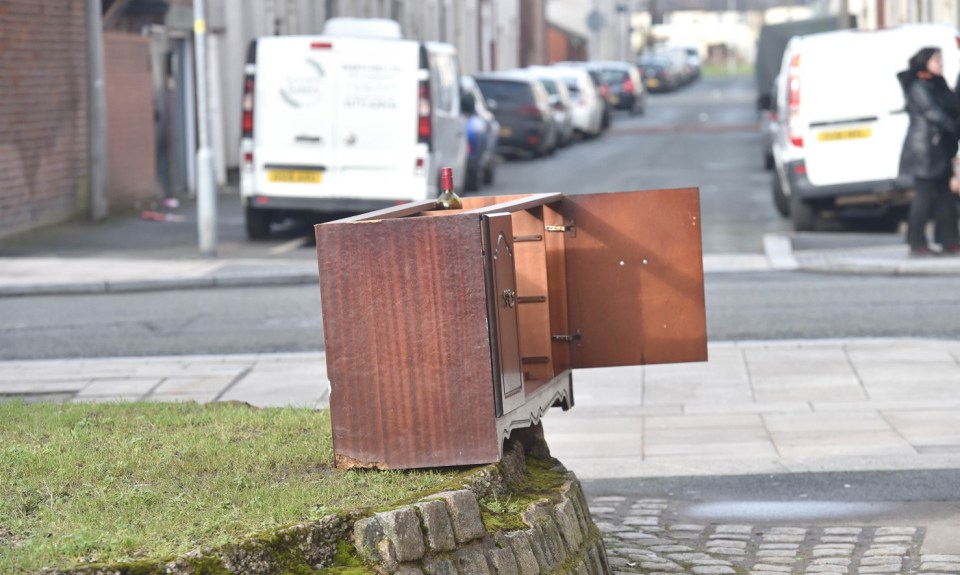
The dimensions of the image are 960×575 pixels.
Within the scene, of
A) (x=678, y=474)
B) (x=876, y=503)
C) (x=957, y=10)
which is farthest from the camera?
(x=957, y=10)

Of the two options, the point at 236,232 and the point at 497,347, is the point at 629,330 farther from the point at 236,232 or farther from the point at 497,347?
the point at 236,232

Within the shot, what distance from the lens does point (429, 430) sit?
5.13 meters

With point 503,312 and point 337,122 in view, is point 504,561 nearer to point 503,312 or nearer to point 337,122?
point 503,312

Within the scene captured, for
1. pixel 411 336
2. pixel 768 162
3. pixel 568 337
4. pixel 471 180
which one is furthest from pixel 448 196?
pixel 768 162

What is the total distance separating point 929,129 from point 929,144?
0.46 ft

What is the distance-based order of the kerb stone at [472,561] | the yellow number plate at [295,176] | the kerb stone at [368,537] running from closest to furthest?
the kerb stone at [368,537]
the kerb stone at [472,561]
the yellow number plate at [295,176]

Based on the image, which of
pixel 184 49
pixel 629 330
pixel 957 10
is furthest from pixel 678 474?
pixel 957 10

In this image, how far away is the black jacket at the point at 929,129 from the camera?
14688 millimetres

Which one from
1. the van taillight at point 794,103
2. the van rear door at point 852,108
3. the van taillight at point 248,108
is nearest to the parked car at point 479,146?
the van taillight at point 248,108

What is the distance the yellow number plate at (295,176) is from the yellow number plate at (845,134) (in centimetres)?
563

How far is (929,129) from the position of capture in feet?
48.5

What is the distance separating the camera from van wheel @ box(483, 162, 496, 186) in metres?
27.7

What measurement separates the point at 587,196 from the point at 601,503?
173cm

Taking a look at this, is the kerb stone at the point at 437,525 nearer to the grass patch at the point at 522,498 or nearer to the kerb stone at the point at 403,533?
the kerb stone at the point at 403,533
